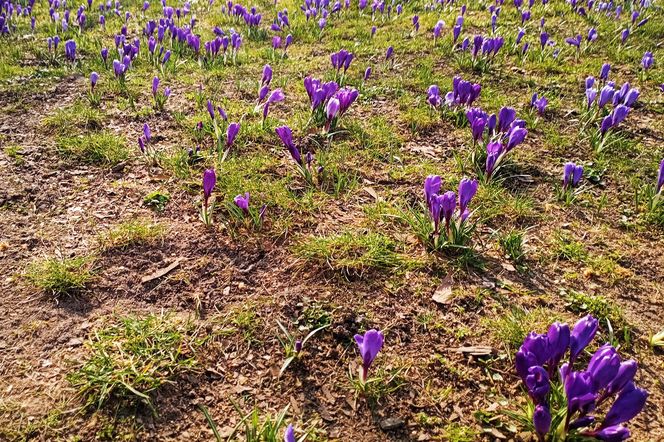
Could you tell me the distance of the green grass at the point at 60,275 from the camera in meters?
2.66

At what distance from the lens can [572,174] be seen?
3486mm

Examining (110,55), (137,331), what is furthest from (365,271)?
(110,55)

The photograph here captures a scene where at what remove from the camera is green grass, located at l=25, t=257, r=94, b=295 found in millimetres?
2658

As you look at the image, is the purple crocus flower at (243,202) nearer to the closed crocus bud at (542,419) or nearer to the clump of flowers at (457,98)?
the closed crocus bud at (542,419)

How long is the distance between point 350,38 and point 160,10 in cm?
402

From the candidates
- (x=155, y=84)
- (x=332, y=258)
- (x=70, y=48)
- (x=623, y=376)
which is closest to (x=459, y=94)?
(x=332, y=258)

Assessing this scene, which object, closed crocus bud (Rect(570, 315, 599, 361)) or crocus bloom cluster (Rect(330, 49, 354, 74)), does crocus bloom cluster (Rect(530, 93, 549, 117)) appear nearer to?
crocus bloom cluster (Rect(330, 49, 354, 74))

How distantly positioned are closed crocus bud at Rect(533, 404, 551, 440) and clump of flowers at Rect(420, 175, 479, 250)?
1248 mm

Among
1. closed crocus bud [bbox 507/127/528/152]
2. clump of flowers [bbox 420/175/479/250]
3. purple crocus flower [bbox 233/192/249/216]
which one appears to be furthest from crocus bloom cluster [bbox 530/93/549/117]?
purple crocus flower [bbox 233/192/249/216]

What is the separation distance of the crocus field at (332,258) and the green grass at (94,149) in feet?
0.07

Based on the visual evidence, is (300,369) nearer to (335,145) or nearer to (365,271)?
(365,271)

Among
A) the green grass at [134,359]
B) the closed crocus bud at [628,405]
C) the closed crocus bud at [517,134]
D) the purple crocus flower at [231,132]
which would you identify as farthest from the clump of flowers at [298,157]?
the closed crocus bud at [628,405]

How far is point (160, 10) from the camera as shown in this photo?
8.96 metres

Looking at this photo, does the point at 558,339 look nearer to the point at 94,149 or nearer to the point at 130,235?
the point at 130,235
